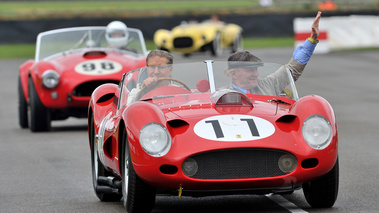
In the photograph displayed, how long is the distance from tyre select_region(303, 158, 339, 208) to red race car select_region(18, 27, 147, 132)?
690 cm

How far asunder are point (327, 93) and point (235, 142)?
493 inches

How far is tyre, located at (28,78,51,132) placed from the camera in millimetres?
13336

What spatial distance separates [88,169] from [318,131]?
12.5 feet

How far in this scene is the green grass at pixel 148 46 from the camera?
3279 cm

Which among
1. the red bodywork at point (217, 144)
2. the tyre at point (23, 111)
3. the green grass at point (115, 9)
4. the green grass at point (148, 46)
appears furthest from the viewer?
the green grass at point (115, 9)

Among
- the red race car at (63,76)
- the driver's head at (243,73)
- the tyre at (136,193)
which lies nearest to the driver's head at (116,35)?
the red race car at (63,76)

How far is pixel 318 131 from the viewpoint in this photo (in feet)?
19.9

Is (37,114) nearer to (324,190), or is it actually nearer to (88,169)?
(88,169)

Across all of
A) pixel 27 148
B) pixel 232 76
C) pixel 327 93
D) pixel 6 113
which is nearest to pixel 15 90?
pixel 6 113

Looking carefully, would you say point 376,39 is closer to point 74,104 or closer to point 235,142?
point 74,104

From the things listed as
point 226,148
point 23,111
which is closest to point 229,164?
point 226,148

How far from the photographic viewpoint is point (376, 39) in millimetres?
32062

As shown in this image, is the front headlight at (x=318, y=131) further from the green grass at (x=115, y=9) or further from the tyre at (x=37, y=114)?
the green grass at (x=115, y=9)

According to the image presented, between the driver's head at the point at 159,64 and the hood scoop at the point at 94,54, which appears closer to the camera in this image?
the driver's head at the point at 159,64
